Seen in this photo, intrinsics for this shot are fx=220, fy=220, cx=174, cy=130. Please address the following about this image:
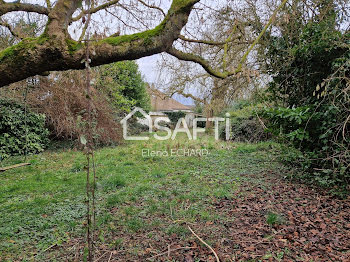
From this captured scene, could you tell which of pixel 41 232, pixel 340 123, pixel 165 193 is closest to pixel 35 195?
pixel 41 232

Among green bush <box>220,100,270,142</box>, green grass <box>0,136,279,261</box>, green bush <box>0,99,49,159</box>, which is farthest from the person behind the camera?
green bush <box>220,100,270,142</box>

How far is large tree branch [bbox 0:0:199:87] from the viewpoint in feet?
7.01

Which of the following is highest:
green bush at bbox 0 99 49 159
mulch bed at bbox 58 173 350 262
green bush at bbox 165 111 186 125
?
green bush at bbox 165 111 186 125

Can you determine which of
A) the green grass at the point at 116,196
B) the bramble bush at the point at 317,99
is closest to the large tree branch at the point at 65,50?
the green grass at the point at 116,196

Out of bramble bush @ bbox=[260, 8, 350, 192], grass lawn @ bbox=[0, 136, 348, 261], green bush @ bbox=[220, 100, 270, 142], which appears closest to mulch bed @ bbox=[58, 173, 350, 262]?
grass lawn @ bbox=[0, 136, 348, 261]

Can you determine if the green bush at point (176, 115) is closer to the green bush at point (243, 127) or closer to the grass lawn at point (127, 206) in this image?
the green bush at point (243, 127)

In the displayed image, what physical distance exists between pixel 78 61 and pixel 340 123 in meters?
4.09

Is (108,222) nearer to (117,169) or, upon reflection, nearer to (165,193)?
(165,193)

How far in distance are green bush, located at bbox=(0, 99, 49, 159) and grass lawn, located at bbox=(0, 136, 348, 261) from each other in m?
1.40

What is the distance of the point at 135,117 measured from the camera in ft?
49.3

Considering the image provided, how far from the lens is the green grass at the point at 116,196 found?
8.89ft

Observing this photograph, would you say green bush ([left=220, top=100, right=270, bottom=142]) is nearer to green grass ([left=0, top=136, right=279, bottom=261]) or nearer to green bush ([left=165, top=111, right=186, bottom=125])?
green grass ([left=0, top=136, right=279, bottom=261])

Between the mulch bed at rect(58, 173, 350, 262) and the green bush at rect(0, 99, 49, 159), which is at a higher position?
→ the green bush at rect(0, 99, 49, 159)

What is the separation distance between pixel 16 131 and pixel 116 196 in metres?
5.46
